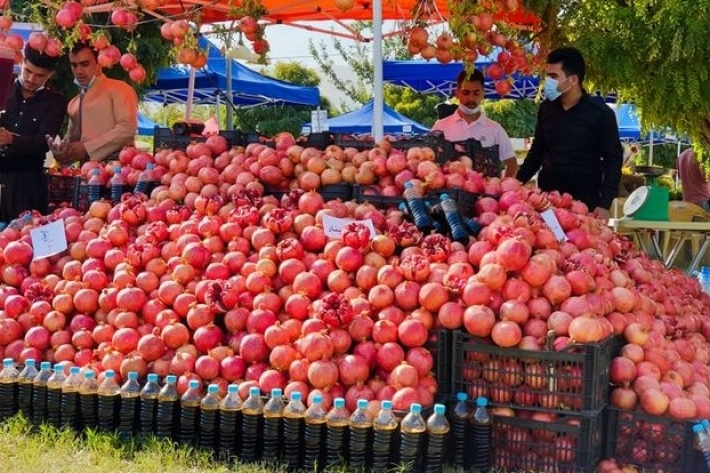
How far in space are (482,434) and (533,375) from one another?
30 centimetres

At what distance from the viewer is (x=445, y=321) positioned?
3.25m

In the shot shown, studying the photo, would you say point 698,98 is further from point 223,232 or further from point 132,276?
point 132,276

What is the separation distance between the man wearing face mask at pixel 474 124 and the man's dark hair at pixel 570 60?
90 centimetres

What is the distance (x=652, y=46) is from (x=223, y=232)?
9.14 ft

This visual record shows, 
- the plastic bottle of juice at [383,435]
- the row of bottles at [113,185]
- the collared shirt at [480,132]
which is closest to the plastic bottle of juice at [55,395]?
the row of bottles at [113,185]

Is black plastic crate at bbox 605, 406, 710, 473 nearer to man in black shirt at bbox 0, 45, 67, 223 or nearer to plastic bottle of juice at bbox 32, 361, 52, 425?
plastic bottle of juice at bbox 32, 361, 52, 425

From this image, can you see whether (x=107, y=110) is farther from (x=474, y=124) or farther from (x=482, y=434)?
(x=482, y=434)

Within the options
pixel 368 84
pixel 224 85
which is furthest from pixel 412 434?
pixel 368 84

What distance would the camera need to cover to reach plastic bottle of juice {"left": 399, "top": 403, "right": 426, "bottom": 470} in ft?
9.93

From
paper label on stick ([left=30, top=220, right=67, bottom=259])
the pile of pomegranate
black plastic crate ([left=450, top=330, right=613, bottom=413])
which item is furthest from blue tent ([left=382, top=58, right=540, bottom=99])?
black plastic crate ([left=450, top=330, right=613, bottom=413])

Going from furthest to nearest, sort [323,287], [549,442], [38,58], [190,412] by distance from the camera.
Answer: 1. [38,58]
2. [323,287]
3. [190,412]
4. [549,442]

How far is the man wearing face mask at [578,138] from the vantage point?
520cm

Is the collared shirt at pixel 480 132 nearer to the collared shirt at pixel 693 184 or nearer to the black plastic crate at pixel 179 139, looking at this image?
the black plastic crate at pixel 179 139

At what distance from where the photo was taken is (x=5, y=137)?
18.1ft
